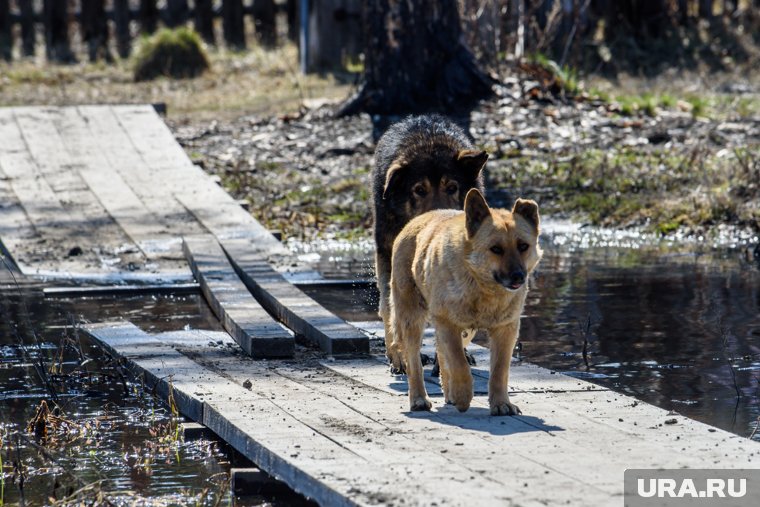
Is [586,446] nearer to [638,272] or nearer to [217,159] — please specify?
[638,272]

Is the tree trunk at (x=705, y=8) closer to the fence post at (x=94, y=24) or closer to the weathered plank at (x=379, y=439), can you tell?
the fence post at (x=94, y=24)

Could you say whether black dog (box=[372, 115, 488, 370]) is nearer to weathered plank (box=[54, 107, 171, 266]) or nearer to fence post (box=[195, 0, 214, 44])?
weathered plank (box=[54, 107, 171, 266])

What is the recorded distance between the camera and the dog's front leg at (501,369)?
6855 mm

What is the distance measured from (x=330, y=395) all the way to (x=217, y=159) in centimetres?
972

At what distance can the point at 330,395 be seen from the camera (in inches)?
Answer: 295

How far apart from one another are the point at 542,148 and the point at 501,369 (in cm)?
1009

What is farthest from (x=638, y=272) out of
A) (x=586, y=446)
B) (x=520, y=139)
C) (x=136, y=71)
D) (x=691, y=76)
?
(x=136, y=71)

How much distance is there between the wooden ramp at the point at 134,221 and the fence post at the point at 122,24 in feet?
25.9

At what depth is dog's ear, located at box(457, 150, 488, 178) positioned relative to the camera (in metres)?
8.98

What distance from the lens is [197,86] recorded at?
22.1 meters

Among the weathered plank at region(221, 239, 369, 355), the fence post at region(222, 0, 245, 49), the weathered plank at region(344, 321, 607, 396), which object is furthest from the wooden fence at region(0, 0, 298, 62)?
the weathered plank at region(344, 321, 607, 396)

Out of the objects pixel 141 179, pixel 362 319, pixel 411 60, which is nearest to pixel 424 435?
pixel 362 319

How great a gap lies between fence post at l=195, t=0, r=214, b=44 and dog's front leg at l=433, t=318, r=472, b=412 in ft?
64.6

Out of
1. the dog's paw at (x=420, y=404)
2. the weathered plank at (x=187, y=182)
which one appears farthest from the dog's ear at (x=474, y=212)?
the weathered plank at (x=187, y=182)
